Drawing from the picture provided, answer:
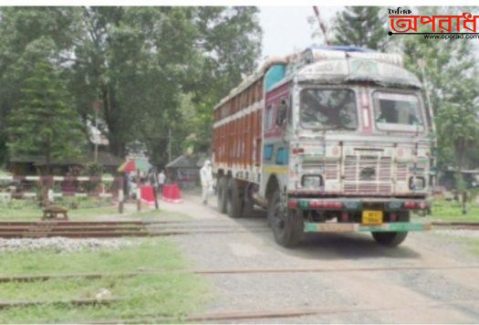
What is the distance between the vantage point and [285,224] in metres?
10.5

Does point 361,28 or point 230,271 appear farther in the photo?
point 361,28

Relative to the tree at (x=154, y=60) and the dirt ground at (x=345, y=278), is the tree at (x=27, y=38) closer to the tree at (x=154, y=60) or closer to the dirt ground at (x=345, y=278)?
the tree at (x=154, y=60)

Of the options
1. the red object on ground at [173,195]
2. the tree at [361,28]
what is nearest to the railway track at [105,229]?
the red object on ground at [173,195]

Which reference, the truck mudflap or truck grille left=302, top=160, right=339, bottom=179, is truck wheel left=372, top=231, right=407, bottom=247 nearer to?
the truck mudflap

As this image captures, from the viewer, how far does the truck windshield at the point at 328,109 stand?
32.0 ft

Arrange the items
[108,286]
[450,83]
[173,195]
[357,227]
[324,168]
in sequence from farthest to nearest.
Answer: [450,83], [173,195], [357,227], [324,168], [108,286]

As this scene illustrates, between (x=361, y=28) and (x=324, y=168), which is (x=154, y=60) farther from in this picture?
(x=324, y=168)

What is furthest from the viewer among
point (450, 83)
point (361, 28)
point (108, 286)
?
point (361, 28)

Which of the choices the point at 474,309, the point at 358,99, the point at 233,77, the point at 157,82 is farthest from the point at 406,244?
the point at 233,77

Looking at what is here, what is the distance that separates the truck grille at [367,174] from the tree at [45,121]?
18.4 m

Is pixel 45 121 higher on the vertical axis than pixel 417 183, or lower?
higher

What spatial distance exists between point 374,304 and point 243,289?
5.54 feet

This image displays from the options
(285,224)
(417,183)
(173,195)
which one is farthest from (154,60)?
(417,183)

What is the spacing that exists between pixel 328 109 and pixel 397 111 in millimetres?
1257
